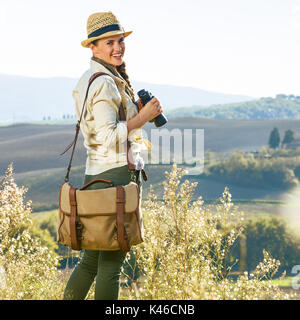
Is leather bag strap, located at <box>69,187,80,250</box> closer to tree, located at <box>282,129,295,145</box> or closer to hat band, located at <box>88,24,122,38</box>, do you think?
hat band, located at <box>88,24,122,38</box>

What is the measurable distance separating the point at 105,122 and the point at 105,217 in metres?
0.43

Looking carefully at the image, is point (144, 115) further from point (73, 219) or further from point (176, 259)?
point (176, 259)

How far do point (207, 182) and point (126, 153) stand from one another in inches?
2702

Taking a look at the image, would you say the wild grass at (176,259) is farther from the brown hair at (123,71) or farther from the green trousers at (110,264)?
the brown hair at (123,71)

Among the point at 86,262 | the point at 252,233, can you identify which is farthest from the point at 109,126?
the point at 252,233

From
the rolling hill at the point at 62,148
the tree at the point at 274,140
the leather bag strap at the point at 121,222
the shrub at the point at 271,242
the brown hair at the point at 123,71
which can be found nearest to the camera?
the leather bag strap at the point at 121,222

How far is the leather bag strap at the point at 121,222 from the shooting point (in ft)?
7.08

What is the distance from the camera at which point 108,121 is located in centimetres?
219

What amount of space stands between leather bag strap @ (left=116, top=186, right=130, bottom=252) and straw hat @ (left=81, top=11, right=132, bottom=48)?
75 cm

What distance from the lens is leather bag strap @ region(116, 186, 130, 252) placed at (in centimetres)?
216

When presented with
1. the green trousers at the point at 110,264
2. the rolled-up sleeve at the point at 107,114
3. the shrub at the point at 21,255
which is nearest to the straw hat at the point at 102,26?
the rolled-up sleeve at the point at 107,114

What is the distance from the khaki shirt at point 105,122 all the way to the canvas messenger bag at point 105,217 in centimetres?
5
